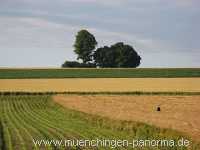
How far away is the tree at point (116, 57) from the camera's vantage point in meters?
111

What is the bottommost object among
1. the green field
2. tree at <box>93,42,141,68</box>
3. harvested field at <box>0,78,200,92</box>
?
harvested field at <box>0,78,200,92</box>

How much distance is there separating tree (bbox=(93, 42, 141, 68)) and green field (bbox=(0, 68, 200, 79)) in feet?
88.4

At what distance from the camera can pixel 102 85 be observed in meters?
66.7

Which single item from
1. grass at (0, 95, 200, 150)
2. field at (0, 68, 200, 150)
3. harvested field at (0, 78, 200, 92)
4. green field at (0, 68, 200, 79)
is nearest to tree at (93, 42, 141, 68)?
green field at (0, 68, 200, 79)

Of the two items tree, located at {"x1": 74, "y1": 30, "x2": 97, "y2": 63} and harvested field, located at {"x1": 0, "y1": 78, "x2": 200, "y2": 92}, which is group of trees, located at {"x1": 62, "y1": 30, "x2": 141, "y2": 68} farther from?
harvested field, located at {"x1": 0, "y1": 78, "x2": 200, "y2": 92}

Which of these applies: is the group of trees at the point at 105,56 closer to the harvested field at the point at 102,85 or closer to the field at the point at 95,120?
the harvested field at the point at 102,85

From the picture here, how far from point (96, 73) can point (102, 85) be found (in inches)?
570

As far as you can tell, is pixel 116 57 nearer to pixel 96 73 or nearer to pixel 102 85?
pixel 96 73

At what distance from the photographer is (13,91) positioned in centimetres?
5703

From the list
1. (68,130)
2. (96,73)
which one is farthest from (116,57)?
(68,130)

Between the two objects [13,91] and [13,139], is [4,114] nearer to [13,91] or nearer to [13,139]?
[13,139]

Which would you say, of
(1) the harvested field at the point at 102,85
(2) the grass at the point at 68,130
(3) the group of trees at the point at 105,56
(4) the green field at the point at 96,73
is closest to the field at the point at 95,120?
(2) the grass at the point at 68,130

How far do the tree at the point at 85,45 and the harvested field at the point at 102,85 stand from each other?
39717 millimetres

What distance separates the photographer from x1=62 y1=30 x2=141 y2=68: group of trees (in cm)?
11081
